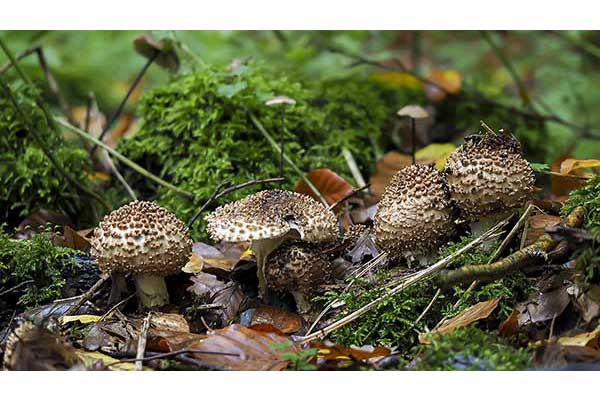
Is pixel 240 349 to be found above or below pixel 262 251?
below

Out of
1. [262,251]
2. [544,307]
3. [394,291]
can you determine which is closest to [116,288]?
[262,251]

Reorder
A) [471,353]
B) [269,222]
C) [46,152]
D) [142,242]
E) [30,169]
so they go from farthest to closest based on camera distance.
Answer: [30,169]
[46,152]
[142,242]
[269,222]
[471,353]

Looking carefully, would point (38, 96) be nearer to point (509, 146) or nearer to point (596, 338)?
point (509, 146)

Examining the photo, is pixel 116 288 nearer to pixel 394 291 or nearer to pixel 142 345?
pixel 142 345

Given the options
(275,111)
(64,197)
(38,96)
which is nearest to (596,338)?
(275,111)

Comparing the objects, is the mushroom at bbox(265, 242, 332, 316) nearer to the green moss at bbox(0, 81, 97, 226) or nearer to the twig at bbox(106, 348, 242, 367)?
the twig at bbox(106, 348, 242, 367)

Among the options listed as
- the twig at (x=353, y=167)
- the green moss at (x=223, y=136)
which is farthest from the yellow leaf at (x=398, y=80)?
the twig at (x=353, y=167)

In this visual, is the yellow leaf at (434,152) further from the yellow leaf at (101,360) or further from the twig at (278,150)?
the yellow leaf at (101,360)
